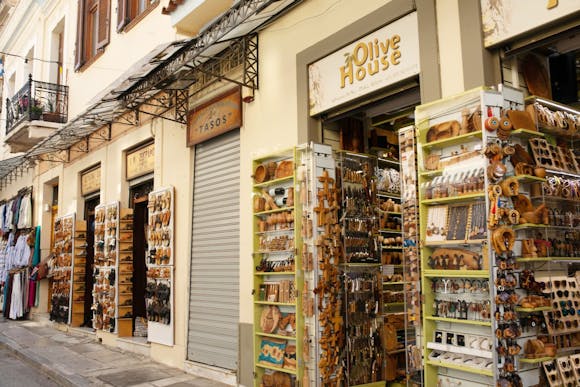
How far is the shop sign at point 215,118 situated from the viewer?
25.0 ft

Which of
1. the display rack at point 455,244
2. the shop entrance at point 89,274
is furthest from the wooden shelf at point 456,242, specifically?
the shop entrance at point 89,274

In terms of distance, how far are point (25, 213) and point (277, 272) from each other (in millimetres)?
13093

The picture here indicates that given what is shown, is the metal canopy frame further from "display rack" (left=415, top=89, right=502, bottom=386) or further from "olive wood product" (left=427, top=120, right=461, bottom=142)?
"display rack" (left=415, top=89, right=502, bottom=386)

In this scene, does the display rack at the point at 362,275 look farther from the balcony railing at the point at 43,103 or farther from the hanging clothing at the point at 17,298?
the hanging clothing at the point at 17,298

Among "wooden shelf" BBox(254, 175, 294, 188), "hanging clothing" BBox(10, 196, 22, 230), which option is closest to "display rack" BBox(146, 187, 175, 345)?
"wooden shelf" BBox(254, 175, 294, 188)

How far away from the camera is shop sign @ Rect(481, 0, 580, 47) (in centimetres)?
395

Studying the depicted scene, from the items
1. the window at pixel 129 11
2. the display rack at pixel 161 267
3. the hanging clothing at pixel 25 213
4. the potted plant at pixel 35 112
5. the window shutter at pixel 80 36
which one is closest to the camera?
the display rack at pixel 161 267

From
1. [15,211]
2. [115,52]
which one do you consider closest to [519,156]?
→ [115,52]

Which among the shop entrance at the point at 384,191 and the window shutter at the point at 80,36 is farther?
the window shutter at the point at 80,36

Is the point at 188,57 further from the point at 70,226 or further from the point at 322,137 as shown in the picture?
the point at 70,226

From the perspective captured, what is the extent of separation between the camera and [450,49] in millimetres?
4762

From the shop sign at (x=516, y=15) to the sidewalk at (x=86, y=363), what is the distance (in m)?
5.54

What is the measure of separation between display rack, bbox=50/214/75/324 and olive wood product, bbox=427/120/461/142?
1057cm

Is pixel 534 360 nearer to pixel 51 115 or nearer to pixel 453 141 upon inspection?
pixel 453 141
